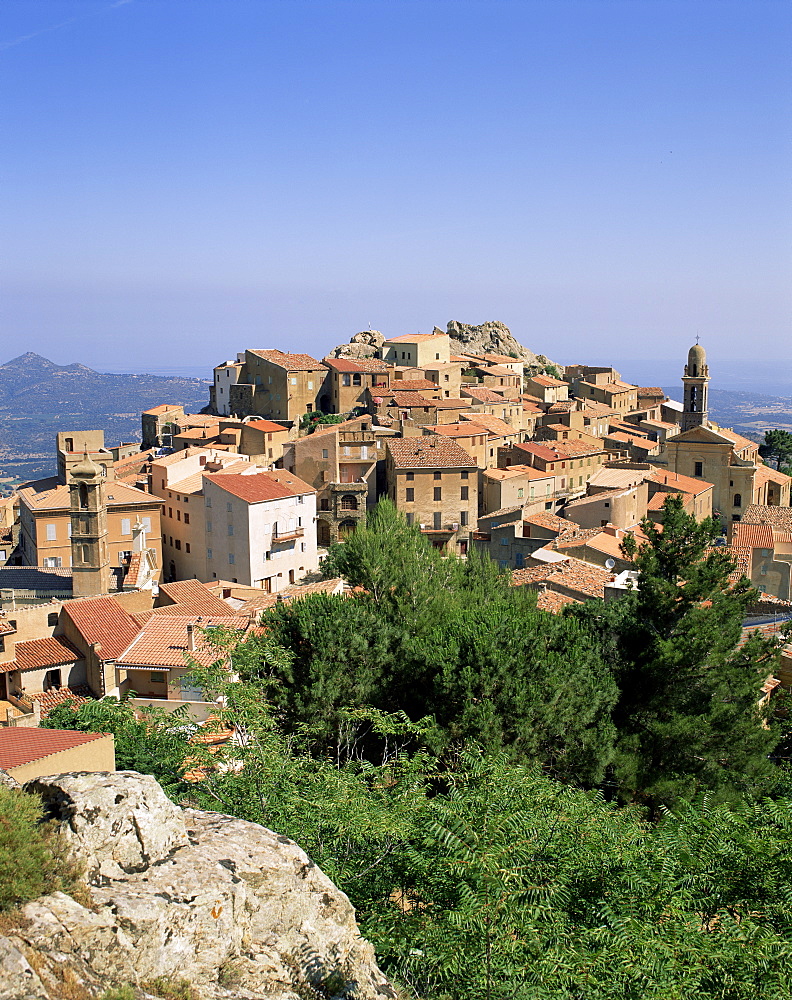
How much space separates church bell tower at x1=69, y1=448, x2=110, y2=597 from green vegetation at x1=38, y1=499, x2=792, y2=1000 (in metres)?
11.0

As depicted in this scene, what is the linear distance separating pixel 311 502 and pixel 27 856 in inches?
1593

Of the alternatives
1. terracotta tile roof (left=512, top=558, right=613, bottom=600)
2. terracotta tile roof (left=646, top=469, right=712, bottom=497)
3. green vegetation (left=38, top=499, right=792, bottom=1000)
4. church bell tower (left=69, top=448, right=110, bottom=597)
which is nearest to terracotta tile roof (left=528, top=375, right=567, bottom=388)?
terracotta tile roof (left=646, top=469, right=712, bottom=497)

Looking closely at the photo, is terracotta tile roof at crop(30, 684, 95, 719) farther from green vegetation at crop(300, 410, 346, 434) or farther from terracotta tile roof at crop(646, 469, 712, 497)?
terracotta tile roof at crop(646, 469, 712, 497)

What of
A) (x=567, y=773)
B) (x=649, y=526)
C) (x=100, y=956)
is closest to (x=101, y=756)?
(x=100, y=956)

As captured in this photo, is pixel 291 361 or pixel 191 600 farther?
pixel 291 361

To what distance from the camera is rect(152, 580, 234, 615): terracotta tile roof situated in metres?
32.0

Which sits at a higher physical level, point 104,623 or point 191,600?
point 104,623

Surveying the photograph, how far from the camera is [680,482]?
2140 inches

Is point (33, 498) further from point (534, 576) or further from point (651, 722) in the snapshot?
point (651, 722)

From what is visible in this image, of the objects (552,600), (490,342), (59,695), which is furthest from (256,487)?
(490,342)

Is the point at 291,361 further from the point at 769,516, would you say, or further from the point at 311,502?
the point at 769,516

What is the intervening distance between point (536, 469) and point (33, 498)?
2985cm

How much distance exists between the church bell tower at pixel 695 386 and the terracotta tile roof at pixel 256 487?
36.6 meters

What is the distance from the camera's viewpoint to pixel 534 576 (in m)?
34.1
